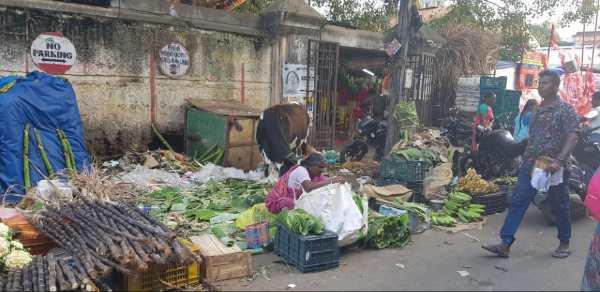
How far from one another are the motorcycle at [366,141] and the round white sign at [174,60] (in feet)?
11.8

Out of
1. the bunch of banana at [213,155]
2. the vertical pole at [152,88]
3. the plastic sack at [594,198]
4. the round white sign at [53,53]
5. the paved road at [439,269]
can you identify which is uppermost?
the round white sign at [53,53]

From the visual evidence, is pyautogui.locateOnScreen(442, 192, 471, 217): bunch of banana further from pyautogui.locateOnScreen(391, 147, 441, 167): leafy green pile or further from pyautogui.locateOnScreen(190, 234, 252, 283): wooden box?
pyautogui.locateOnScreen(190, 234, 252, 283): wooden box

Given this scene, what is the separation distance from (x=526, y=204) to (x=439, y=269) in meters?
1.11

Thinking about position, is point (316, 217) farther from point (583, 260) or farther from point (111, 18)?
point (111, 18)

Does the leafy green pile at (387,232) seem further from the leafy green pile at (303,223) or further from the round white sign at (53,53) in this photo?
the round white sign at (53,53)

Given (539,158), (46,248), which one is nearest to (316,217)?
(539,158)

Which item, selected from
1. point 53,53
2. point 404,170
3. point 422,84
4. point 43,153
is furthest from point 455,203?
point 422,84

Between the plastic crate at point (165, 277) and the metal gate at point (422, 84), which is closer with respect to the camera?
the plastic crate at point (165, 277)

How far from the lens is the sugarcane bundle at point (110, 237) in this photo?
3781 millimetres

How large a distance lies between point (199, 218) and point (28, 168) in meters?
2.64

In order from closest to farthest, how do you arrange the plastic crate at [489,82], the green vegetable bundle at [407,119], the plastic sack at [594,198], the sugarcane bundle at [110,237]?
the plastic sack at [594,198], the sugarcane bundle at [110,237], the green vegetable bundle at [407,119], the plastic crate at [489,82]

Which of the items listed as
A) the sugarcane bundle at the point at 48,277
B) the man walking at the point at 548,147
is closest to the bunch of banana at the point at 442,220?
the man walking at the point at 548,147

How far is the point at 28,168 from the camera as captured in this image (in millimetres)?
6523

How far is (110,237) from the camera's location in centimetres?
404
